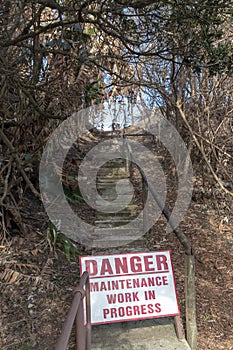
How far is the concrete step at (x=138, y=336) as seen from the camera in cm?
278

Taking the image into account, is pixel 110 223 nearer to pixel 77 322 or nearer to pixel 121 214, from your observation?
pixel 121 214

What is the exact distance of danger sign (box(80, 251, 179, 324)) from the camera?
9.33 ft

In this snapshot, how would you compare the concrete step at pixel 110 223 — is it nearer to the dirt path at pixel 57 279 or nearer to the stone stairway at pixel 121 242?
the stone stairway at pixel 121 242

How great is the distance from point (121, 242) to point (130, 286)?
3.94ft

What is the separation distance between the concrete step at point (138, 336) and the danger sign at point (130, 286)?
0.20 m

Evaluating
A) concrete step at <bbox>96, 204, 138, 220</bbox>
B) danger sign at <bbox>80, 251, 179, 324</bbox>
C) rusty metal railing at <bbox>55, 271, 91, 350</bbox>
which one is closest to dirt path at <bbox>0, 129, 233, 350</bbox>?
concrete step at <bbox>96, 204, 138, 220</bbox>

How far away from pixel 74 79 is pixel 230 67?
110 inches

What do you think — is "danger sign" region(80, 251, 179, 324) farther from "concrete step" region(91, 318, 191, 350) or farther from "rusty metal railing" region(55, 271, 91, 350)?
"rusty metal railing" region(55, 271, 91, 350)

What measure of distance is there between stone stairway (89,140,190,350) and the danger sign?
0.20m

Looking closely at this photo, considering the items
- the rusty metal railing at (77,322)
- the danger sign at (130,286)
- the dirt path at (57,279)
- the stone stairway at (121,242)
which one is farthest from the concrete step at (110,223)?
the rusty metal railing at (77,322)

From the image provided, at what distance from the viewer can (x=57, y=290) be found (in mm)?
3307

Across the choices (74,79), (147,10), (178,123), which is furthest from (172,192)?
(147,10)

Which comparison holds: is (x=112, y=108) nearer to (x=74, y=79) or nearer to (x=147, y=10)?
(x=74, y=79)

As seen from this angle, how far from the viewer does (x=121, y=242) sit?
4129mm
